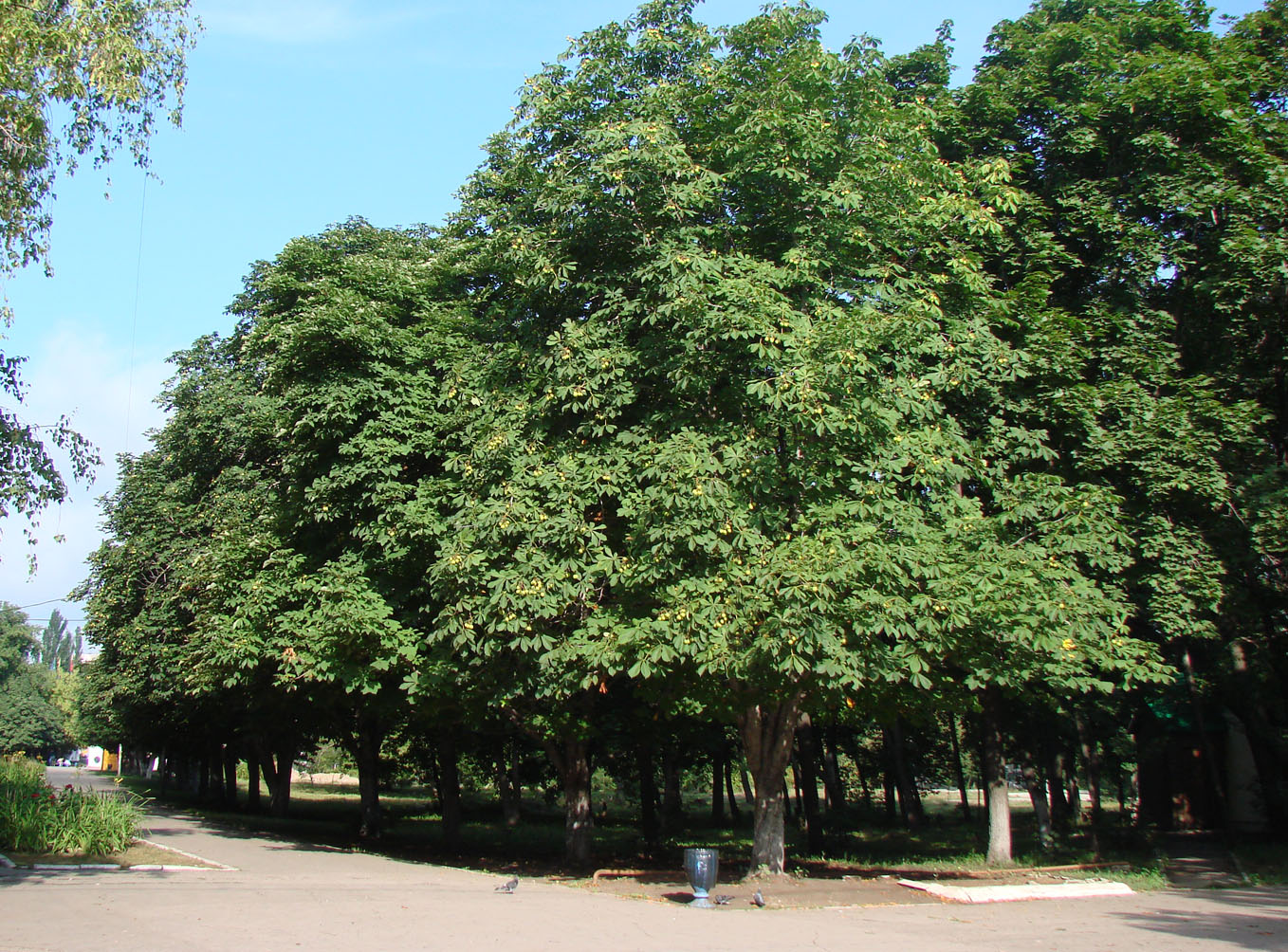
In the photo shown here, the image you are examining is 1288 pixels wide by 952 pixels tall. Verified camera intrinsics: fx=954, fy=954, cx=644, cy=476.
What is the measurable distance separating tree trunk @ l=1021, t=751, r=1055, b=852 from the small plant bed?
638 inches

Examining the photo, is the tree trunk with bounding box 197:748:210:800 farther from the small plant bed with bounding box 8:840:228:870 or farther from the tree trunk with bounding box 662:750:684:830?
the small plant bed with bounding box 8:840:228:870

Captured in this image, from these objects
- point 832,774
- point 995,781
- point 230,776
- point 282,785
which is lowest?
point 230,776

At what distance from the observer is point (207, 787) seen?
137 feet

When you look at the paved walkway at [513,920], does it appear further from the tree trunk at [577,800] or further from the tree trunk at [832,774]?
the tree trunk at [832,774]

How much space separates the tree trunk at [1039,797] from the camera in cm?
2045

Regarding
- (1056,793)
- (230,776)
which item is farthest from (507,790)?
(1056,793)

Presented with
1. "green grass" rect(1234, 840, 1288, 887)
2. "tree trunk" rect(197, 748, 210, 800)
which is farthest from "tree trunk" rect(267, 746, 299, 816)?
"green grass" rect(1234, 840, 1288, 887)

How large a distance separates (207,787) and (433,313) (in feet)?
108

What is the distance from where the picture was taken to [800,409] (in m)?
11.6

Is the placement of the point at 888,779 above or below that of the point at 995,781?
below

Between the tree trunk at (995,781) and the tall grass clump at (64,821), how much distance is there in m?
14.7

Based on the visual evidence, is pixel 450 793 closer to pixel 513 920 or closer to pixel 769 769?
pixel 769 769

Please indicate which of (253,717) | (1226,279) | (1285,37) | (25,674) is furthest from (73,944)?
(25,674)

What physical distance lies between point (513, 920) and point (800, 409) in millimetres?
6583
